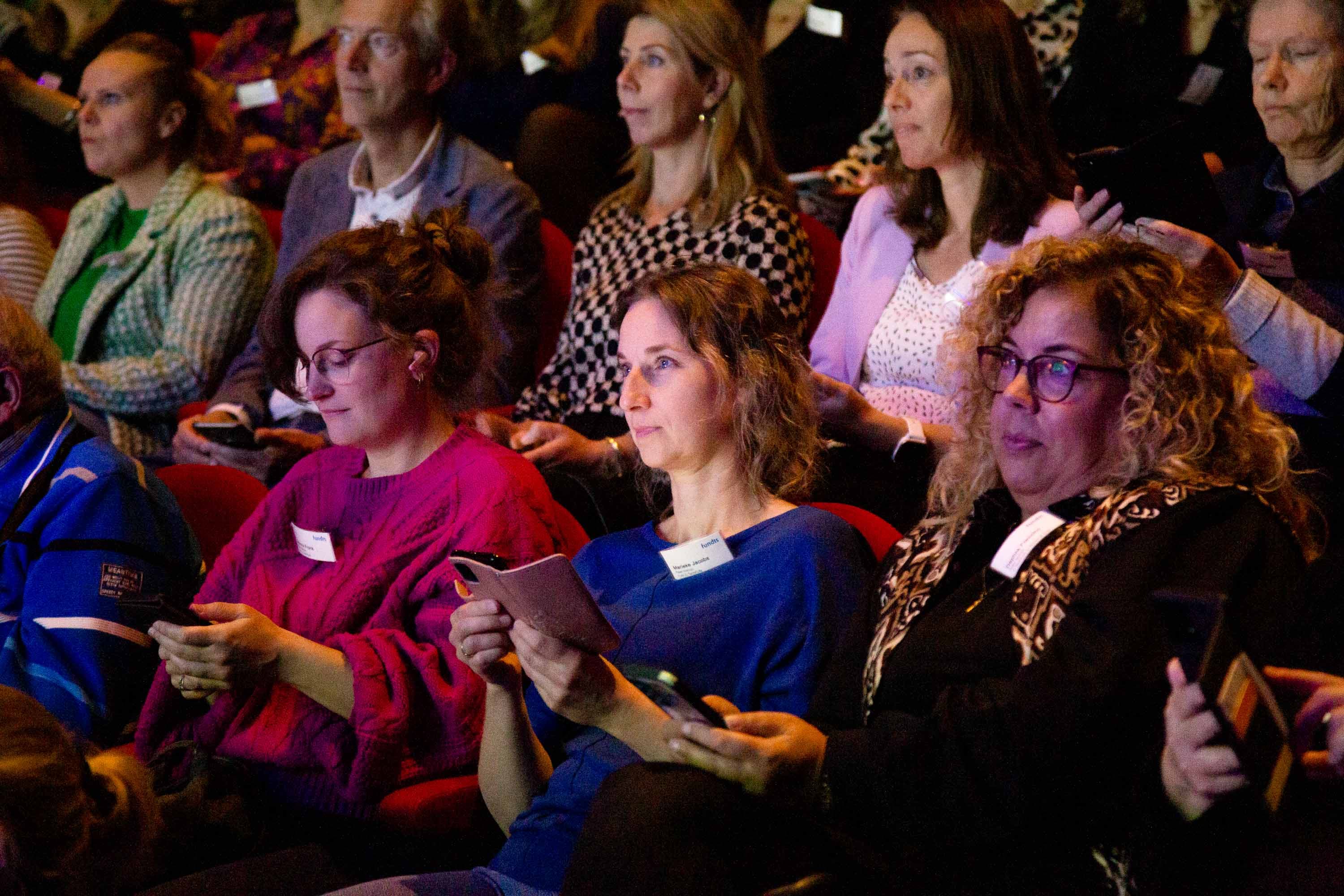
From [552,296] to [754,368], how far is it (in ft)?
5.08

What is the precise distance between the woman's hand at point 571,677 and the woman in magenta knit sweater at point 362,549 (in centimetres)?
35

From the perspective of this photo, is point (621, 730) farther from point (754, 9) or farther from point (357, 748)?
point (754, 9)

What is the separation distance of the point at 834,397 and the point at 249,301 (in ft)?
6.44

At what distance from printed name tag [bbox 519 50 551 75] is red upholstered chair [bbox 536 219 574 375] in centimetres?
92

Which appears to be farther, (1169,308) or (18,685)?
(18,685)

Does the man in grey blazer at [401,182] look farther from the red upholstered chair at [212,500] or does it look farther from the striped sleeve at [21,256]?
the striped sleeve at [21,256]

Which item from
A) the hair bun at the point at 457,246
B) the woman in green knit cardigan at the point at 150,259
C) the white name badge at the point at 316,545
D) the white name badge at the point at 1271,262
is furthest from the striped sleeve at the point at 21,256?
the white name badge at the point at 1271,262

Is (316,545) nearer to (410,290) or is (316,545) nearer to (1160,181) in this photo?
(410,290)

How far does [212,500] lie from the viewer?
263 centimetres

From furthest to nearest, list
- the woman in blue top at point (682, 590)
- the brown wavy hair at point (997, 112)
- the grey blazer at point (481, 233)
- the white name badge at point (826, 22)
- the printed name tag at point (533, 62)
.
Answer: the printed name tag at point (533, 62) < the white name badge at point (826, 22) < the grey blazer at point (481, 233) < the brown wavy hair at point (997, 112) < the woman in blue top at point (682, 590)

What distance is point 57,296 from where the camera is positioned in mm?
3807

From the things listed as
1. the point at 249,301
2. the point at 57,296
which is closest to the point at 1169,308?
the point at 249,301

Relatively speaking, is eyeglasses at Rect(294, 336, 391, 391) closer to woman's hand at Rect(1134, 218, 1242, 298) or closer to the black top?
the black top

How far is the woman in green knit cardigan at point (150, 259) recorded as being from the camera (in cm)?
350
